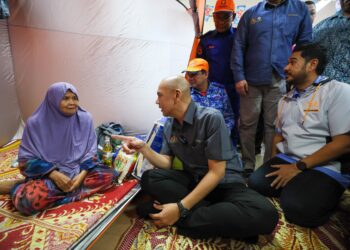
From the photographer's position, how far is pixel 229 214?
3.84ft

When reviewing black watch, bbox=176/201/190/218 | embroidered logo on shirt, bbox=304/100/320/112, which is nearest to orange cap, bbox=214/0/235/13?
embroidered logo on shirt, bbox=304/100/320/112

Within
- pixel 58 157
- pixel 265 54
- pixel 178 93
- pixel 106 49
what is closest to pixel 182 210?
pixel 178 93

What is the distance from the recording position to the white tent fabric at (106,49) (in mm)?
2398

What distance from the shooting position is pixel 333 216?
146cm

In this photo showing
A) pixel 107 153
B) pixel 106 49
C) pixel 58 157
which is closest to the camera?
pixel 58 157

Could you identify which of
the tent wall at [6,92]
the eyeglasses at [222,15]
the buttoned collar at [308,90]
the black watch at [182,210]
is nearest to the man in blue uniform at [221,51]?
the eyeglasses at [222,15]

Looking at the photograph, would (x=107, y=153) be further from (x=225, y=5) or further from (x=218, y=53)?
(x=225, y=5)

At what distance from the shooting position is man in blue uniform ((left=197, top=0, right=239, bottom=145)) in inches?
79.5

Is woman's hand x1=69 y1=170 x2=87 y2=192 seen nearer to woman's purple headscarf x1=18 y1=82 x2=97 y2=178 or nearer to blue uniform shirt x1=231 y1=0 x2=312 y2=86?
woman's purple headscarf x1=18 y1=82 x2=97 y2=178

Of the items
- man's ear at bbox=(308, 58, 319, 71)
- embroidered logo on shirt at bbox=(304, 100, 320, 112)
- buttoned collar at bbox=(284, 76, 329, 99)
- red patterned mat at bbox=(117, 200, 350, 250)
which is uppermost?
man's ear at bbox=(308, 58, 319, 71)

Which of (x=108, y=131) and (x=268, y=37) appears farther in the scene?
(x=108, y=131)

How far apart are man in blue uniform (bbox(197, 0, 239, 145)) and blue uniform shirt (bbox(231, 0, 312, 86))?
15cm

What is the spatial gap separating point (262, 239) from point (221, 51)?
1.50 meters

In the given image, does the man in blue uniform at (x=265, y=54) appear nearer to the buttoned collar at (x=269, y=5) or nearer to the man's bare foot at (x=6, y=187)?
the buttoned collar at (x=269, y=5)
